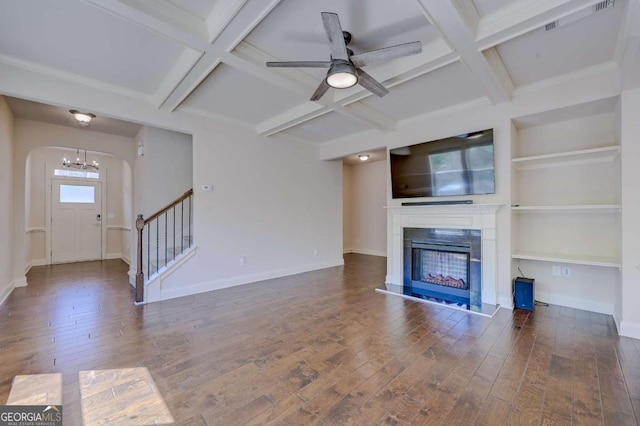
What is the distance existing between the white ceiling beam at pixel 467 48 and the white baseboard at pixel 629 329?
2.68 metres

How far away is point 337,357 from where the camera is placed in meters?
2.32

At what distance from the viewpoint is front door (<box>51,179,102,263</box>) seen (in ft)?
21.7

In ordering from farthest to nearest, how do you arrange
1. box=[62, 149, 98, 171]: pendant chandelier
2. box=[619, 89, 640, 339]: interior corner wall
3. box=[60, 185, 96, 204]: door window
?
box=[60, 185, 96, 204]: door window < box=[62, 149, 98, 171]: pendant chandelier < box=[619, 89, 640, 339]: interior corner wall

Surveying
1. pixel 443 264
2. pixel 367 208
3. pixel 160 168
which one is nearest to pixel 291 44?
pixel 160 168

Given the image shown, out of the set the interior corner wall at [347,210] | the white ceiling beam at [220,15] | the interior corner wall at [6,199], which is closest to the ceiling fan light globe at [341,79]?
the white ceiling beam at [220,15]

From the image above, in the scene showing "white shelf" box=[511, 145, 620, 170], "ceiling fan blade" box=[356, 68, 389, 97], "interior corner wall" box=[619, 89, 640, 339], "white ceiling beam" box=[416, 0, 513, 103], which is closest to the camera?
"white ceiling beam" box=[416, 0, 513, 103]

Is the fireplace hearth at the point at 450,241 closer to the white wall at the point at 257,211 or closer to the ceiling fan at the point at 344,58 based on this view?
the white wall at the point at 257,211

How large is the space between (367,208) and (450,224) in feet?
13.6

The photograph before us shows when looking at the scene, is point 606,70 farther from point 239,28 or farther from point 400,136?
point 239,28

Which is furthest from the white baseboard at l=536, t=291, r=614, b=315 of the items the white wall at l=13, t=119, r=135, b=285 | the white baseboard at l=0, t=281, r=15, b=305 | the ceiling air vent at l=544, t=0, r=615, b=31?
the white wall at l=13, t=119, r=135, b=285

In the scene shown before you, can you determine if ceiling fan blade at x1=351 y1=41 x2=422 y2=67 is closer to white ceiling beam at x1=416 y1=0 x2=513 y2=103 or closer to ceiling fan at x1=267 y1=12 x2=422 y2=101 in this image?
ceiling fan at x1=267 y1=12 x2=422 y2=101

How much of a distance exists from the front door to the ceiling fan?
23.8 feet

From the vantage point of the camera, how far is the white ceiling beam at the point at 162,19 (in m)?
2.06

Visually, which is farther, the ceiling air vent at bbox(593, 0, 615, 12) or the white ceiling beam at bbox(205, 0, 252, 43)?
the white ceiling beam at bbox(205, 0, 252, 43)
